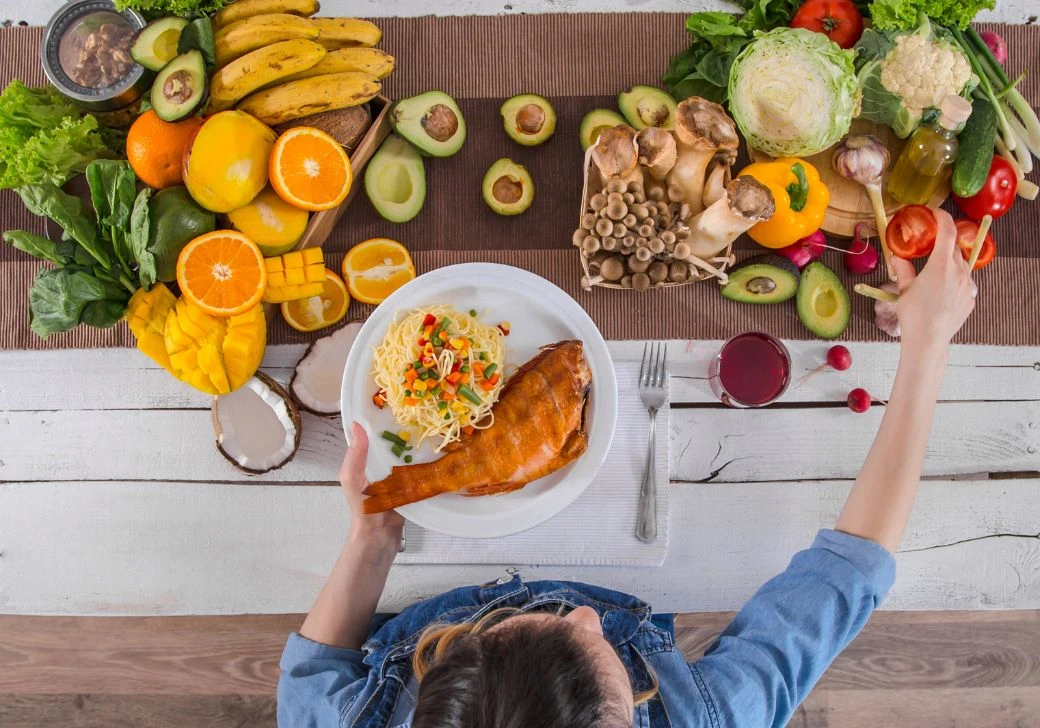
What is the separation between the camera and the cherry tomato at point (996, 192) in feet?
8.54

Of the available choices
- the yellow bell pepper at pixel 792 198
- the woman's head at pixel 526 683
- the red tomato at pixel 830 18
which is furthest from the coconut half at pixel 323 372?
the red tomato at pixel 830 18

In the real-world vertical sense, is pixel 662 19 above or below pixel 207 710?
above

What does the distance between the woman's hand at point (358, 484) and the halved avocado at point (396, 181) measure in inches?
35.6

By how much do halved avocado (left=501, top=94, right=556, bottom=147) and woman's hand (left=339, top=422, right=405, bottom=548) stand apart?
52.8 inches

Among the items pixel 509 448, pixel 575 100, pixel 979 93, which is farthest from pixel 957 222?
pixel 509 448

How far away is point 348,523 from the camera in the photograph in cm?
271

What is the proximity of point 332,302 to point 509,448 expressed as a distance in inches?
37.6

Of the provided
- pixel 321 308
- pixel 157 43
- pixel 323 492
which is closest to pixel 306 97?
pixel 157 43

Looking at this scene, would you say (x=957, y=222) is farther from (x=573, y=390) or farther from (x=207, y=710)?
(x=207, y=710)

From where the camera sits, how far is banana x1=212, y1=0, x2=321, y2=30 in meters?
2.38

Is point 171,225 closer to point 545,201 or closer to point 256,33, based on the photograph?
point 256,33

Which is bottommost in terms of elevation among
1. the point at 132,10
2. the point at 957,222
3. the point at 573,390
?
the point at 573,390

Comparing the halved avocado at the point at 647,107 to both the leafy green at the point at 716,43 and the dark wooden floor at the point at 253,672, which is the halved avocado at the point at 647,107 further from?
the dark wooden floor at the point at 253,672

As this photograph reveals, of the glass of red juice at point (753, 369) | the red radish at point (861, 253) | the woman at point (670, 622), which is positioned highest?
the red radish at point (861, 253)
